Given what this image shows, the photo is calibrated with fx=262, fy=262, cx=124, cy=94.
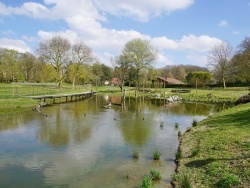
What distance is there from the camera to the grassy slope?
9984 mm

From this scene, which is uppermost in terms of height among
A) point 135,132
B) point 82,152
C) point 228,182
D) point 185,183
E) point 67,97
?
point 67,97

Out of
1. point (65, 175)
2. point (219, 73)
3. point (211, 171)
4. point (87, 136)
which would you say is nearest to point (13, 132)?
point (87, 136)

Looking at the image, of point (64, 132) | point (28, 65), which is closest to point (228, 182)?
point (64, 132)

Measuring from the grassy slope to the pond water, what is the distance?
102 cm

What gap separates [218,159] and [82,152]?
25.5 ft

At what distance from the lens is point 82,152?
1568cm

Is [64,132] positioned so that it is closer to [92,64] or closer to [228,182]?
[228,182]

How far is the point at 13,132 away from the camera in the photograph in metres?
21.2

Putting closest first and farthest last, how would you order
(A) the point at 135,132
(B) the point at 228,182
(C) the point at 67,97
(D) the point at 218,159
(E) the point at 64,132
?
(B) the point at 228,182 → (D) the point at 218,159 → (E) the point at 64,132 → (A) the point at 135,132 → (C) the point at 67,97

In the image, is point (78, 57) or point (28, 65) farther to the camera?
point (28, 65)

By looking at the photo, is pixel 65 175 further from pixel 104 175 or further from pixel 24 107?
pixel 24 107

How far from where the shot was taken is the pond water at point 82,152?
11.5 m

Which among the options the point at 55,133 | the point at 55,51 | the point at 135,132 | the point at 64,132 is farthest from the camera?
the point at 55,51

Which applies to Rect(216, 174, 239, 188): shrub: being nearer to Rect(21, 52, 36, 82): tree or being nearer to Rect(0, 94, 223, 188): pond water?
Rect(0, 94, 223, 188): pond water
